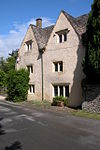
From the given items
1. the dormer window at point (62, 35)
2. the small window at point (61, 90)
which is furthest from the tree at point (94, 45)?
the dormer window at point (62, 35)

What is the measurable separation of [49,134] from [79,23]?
17.0 metres

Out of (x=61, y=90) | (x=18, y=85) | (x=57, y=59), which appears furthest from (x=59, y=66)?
(x=18, y=85)

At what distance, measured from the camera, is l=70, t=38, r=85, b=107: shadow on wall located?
73.5 feet

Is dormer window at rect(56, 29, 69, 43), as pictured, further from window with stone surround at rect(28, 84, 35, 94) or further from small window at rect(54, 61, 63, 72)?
window with stone surround at rect(28, 84, 35, 94)

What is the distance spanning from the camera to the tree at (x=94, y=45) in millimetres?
18031

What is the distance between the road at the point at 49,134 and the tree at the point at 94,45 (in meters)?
5.55

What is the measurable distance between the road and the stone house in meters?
9.12

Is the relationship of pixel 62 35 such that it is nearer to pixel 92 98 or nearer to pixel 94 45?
pixel 94 45

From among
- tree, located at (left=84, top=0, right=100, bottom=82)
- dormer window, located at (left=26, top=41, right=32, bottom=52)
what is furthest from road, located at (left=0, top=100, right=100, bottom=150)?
dormer window, located at (left=26, top=41, right=32, bottom=52)

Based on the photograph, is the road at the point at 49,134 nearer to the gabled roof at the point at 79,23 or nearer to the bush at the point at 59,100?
the bush at the point at 59,100

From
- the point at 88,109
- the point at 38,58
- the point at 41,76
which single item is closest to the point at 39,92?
the point at 41,76

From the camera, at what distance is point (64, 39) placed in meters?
24.9

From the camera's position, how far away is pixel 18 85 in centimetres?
2741

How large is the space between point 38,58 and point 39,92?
174 inches
